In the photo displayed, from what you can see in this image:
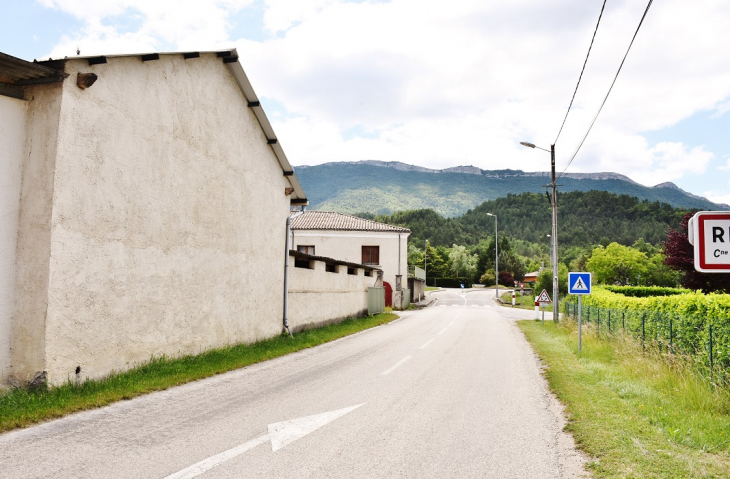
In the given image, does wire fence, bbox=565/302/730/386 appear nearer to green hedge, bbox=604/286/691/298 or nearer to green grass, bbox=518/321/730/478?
green grass, bbox=518/321/730/478

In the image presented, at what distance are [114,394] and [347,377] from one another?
407 cm

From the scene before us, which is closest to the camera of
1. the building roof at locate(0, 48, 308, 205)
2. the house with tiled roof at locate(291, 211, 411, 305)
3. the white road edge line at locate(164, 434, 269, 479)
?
the white road edge line at locate(164, 434, 269, 479)

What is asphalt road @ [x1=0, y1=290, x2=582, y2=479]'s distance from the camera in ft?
15.0

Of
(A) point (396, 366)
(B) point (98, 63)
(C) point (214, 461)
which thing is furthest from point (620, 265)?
(C) point (214, 461)

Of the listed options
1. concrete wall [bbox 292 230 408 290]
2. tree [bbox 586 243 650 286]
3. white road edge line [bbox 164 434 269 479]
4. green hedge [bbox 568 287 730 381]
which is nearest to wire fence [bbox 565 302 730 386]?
green hedge [bbox 568 287 730 381]

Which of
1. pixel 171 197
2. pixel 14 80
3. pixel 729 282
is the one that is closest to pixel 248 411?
pixel 171 197

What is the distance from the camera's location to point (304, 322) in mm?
18078

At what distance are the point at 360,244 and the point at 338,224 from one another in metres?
2.56

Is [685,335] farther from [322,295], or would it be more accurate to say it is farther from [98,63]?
[322,295]

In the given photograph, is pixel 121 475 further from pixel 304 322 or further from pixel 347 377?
pixel 304 322

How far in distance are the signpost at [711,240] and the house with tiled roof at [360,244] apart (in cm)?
3685

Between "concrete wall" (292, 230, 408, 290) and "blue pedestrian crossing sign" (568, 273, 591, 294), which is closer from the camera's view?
"blue pedestrian crossing sign" (568, 273, 591, 294)

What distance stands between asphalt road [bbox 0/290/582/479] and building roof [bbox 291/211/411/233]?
1224 inches

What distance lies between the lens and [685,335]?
9.05m
